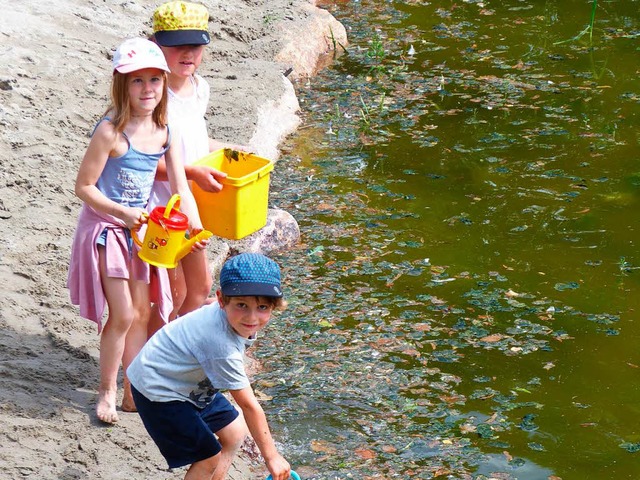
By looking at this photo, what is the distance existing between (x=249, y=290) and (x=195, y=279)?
124cm

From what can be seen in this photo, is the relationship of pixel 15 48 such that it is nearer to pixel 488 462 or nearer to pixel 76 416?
pixel 76 416

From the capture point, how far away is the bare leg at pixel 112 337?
4.25 metres

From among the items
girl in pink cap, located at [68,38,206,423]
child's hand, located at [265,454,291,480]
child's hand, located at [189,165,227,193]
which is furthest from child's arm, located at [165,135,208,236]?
child's hand, located at [265,454,291,480]

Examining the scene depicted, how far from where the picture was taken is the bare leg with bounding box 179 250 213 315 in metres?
4.53

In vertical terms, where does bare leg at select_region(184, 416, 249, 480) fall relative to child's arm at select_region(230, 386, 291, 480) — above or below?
below

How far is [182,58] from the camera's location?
4.45 m

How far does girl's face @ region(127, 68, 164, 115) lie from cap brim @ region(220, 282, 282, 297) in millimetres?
1111

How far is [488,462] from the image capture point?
15.4 ft

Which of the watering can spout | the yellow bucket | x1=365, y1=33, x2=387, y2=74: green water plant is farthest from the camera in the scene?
x1=365, y1=33, x2=387, y2=74: green water plant

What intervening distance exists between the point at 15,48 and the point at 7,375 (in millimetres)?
3703

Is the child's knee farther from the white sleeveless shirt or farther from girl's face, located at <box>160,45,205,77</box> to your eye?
girl's face, located at <box>160,45,205,77</box>

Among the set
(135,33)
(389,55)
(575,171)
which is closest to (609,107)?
(575,171)

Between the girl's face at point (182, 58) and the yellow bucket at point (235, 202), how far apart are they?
0.43m

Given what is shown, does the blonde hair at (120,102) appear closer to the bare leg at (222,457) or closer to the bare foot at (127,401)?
the bare foot at (127,401)
